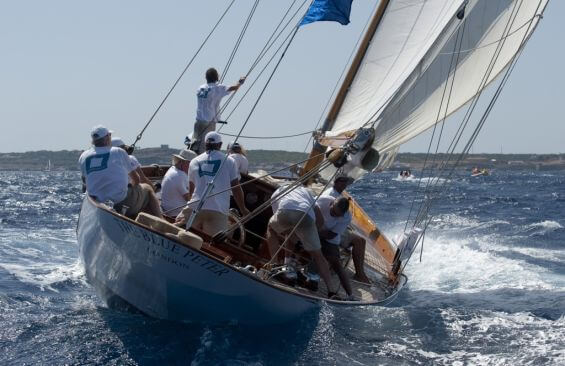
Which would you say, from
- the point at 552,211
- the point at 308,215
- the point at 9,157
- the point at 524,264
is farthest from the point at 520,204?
the point at 9,157

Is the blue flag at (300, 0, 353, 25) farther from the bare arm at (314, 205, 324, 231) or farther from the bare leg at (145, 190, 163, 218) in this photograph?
the bare leg at (145, 190, 163, 218)

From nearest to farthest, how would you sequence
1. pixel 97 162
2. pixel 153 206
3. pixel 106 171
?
pixel 97 162, pixel 106 171, pixel 153 206

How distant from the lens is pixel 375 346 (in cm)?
907

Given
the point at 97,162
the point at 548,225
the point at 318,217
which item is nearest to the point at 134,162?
the point at 97,162

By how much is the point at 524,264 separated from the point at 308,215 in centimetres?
752

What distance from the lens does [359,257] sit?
10.6 metres

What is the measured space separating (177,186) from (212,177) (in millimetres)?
1212

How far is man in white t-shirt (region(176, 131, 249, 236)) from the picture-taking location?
9.48 metres

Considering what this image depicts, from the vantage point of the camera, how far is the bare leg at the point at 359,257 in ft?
34.4

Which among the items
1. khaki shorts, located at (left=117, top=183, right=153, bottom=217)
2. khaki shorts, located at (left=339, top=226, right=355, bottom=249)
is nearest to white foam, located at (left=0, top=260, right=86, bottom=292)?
khaki shorts, located at (left=117, top=183, right=153, bottom=217)

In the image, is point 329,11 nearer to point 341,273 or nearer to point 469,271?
point 341,273

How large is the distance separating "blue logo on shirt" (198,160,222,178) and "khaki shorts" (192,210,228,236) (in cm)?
44

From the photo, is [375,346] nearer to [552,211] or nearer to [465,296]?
[465,296]

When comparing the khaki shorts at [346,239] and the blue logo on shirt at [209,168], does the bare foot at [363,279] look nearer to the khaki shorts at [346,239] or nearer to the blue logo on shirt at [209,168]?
the khaki shorts at [346,239]
